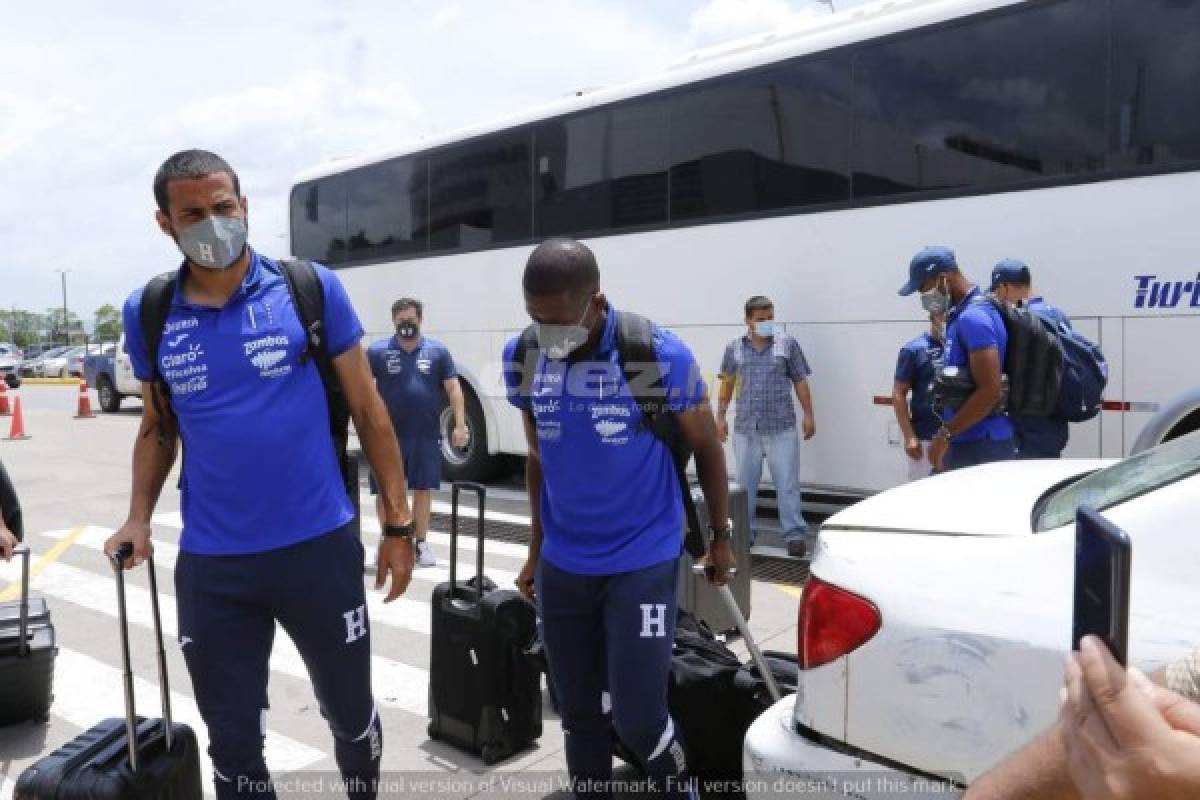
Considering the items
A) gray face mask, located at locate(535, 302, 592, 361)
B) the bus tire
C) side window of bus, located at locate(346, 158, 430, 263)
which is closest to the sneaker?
the bus tire

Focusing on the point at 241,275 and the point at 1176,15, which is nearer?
the point at 241,275

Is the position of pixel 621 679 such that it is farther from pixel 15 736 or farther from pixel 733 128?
pixel 733 128

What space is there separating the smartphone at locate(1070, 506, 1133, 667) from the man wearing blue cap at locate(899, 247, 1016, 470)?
382cm

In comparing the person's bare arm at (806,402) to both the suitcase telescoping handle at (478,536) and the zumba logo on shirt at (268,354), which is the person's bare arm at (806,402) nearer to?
the suitcase telescoping handle at (478,536)

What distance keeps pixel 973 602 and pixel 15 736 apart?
392 cm

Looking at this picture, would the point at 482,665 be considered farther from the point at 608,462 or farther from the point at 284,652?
the point at 284,652

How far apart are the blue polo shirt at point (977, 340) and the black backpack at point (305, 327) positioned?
2975mm

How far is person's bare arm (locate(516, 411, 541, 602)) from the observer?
313cm

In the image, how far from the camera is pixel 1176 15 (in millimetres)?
5766

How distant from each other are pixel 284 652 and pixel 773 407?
140 inches

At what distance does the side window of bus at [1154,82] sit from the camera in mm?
5746

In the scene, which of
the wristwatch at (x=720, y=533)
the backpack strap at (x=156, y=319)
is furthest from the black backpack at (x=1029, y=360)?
the backpack strap at (x=156, y=319)

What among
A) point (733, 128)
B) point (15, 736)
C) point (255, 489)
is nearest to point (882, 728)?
point (255, 489)

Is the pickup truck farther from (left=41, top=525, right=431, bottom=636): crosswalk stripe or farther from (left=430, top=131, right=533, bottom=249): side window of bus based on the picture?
(left=41, top=525, right=431, bottom=636): crosswalk stripe
